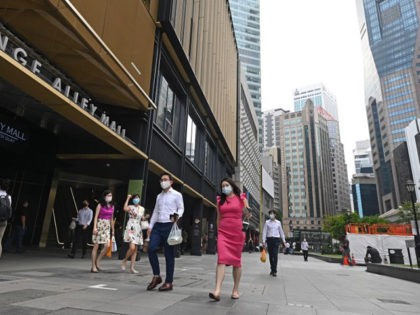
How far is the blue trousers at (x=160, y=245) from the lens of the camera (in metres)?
4.95

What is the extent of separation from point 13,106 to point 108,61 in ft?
11.9

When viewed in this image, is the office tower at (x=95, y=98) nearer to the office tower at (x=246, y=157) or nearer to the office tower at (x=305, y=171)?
the office tower at (x=246, y=157)

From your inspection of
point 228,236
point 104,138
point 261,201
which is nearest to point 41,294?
point 228,236

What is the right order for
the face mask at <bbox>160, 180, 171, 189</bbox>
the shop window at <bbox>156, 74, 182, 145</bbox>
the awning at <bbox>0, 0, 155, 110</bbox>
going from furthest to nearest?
the shop window at <bbox>156, 74, 182, 145</bbox>
the awning at <bbox>0, 0, 155, 110</bbox>
the face mask at <bbox>160, 180, 171, 189</bbox>

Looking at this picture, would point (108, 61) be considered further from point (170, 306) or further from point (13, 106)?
point (170, 306)

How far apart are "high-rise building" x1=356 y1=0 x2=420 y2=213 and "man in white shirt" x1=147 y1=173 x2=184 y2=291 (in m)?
106

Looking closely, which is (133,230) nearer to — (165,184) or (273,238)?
(165,184)

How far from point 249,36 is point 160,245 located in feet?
377

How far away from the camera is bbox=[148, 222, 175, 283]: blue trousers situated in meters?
4.95

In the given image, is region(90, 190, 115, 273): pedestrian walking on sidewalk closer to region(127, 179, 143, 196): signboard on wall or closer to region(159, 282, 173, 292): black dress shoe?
region(159, 282, 173, 292): black dress shoe

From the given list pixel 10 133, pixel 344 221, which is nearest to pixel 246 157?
pixel 344 221

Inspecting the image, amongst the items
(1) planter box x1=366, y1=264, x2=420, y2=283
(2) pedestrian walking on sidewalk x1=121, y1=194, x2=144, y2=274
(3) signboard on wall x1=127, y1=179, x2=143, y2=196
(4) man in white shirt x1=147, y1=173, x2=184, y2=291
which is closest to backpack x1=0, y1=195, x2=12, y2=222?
(2) pedestrian walking on sidewalk x1=121, y1=194, x2=144, y2=274

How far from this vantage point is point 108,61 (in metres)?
9.41

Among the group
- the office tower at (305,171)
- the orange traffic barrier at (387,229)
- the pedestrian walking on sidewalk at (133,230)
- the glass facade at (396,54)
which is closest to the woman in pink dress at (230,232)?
the pedestrian walking on sidewalk at (133,230)
